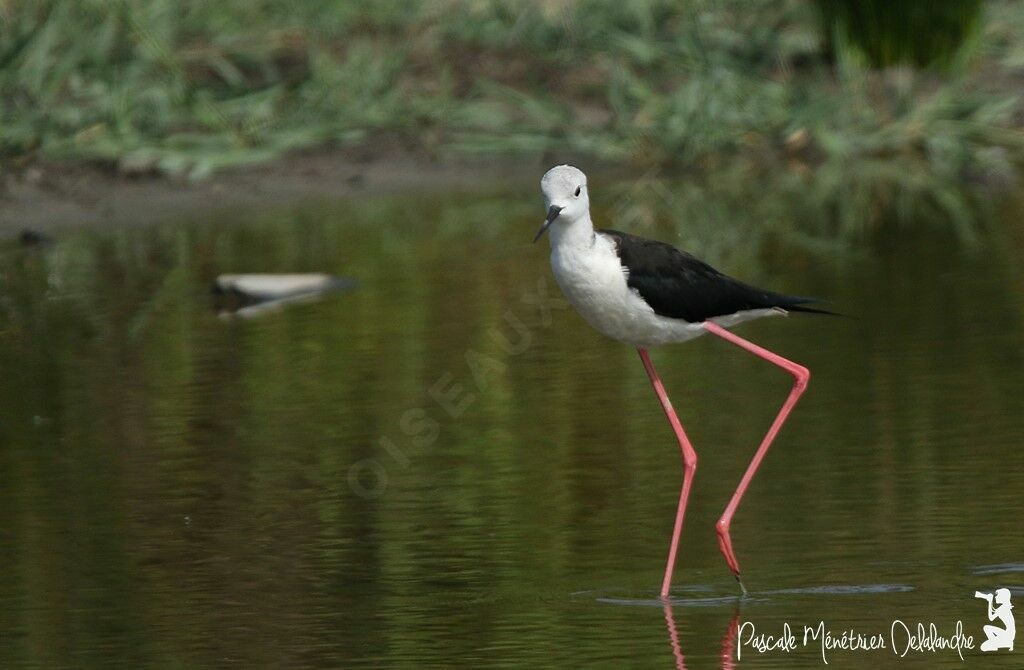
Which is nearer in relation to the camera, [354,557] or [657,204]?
[354,557]

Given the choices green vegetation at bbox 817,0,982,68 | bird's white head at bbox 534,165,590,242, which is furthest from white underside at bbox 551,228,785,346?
green vegetation at bbox 817,0,982,68

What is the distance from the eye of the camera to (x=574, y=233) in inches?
211

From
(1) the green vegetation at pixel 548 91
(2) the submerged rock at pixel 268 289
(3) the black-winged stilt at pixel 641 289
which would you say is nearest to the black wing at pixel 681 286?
(3) the black-winged stilt at pixel 641 289

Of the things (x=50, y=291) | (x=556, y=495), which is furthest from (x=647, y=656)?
(x=50, y=291)

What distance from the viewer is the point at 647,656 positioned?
492cm

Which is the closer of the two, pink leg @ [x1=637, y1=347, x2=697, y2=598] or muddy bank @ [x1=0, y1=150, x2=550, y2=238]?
pink leg @ [x1=637, y1=347, x2=697, y2=598]

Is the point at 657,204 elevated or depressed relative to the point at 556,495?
elevated

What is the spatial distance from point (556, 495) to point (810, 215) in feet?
18.0

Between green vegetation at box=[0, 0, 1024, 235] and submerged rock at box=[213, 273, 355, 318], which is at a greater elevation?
green vegetation at box=[0, 0, 1024, 235]

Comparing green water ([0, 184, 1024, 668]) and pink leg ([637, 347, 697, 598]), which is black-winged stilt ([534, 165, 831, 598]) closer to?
pink leg ([637, 347, 697, 598])

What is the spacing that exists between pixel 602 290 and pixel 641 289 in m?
0.14

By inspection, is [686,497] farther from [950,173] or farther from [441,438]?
[950,173]

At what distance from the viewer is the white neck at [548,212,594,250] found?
5.36 metres

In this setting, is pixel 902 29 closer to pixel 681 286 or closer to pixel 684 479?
pixel 684 479
